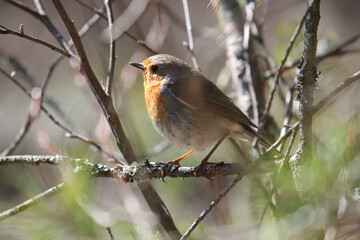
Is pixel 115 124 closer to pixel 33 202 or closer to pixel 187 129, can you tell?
pixel 33 202

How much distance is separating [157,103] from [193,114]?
27cm

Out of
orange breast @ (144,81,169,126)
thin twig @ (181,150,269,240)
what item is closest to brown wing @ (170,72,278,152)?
orange breast @ (144,81,169,126)

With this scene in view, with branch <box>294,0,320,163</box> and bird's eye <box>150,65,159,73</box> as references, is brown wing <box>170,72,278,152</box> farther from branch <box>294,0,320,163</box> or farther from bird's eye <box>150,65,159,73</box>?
branch <box>294,0,320,163</box>

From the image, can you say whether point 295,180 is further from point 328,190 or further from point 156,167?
point 156,167

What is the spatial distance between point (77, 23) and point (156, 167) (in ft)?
11.5

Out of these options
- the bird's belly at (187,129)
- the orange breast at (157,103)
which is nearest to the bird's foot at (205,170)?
the bird's belly at (187,129)

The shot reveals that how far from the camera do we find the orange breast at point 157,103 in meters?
3.11

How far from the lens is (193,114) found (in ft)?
10.2

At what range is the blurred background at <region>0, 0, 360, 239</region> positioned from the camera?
1451 mm

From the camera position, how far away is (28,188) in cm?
219

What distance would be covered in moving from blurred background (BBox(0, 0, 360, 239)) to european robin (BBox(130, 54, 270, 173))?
41 centimetres

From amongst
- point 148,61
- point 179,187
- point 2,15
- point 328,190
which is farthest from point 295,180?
point 2,15

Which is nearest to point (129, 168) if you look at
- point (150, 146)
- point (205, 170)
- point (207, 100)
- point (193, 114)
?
point (205, 170)

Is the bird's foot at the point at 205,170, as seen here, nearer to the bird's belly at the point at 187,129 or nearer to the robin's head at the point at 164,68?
the bird's belly at the point at 187,129
